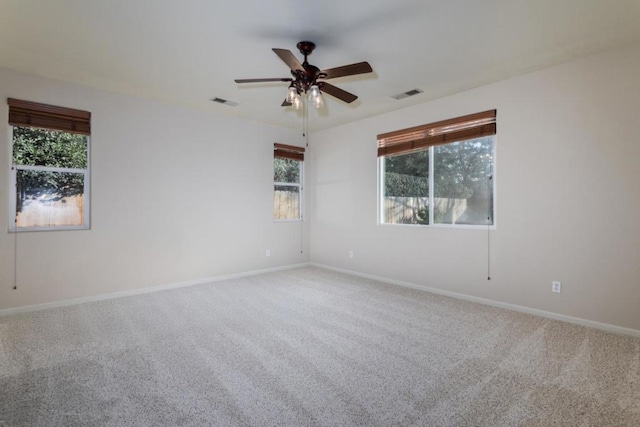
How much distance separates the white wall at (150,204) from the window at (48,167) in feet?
0.31

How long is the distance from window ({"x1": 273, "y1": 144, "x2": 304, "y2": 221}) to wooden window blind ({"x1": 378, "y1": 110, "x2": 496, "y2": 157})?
175 cm

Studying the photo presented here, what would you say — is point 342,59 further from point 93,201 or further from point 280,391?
point 93,201

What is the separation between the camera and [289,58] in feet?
7.88

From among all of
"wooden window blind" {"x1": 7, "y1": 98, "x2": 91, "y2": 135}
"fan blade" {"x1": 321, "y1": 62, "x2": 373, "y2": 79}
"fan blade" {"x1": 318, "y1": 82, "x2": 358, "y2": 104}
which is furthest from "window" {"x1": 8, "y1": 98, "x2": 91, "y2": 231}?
"fan blade" {"x1": 321, "y1": 62, "x2": 373, "y2": 79}

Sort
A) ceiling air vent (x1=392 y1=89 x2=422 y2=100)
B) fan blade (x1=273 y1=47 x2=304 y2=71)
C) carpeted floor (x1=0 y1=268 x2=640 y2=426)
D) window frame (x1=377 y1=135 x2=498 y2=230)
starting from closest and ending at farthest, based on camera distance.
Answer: carpeted floor (x1=0 y1=268 x2=640 y2=426) → fan blade (x1=273 y1=47 x2=304 y2=71) → window frame (x1=377 y1=135 x2=498 y2=230) → ceiling air vent (x1=392 y1=89 x2=422 y2=100)

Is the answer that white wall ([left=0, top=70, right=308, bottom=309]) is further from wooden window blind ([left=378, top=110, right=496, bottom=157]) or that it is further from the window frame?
wooden window blind ([left=378, top=110, right=496, bottom=157])

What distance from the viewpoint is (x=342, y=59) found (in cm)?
A: 317

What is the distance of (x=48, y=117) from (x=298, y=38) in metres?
3.09

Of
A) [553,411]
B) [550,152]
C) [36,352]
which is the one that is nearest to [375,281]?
[550,152]

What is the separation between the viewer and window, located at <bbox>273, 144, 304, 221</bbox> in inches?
226

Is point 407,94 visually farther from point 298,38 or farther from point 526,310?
point 526,310

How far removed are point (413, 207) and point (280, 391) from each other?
131 inches

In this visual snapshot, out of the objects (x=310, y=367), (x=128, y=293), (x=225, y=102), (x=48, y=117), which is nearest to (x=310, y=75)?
(x=225, y=102)

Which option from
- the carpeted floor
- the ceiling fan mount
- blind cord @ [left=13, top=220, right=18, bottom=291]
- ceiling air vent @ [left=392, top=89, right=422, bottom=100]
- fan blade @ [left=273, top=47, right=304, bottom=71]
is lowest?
the carpeted floor
